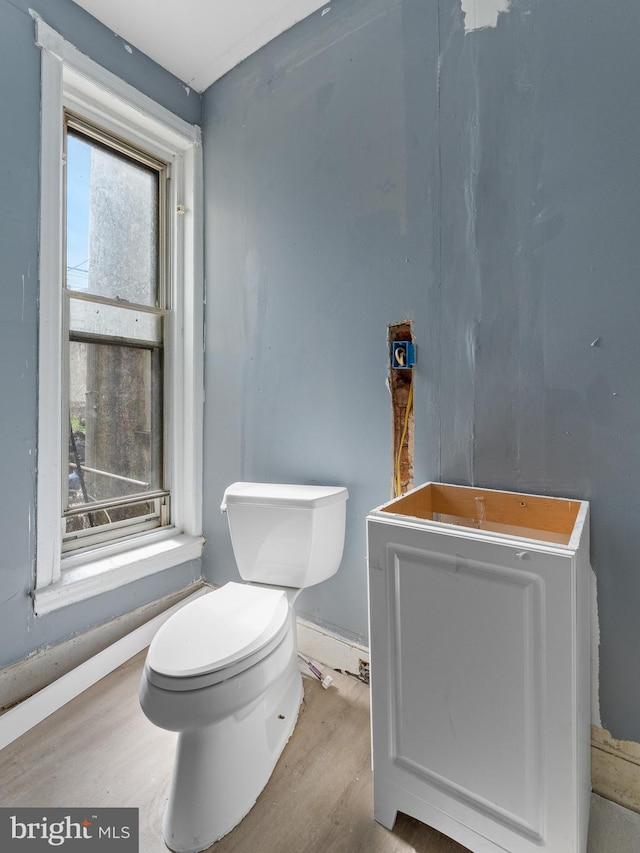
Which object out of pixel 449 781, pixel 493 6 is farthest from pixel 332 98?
pixel 449 781

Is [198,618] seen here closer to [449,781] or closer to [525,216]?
[449,781]

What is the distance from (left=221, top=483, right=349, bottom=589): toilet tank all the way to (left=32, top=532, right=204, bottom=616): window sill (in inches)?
20.8

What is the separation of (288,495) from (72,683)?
39.8 inches

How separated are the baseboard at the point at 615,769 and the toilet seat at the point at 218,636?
2.86 feet

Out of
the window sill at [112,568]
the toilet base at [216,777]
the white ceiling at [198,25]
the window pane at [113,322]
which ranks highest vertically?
the white ceiling at [198,25]

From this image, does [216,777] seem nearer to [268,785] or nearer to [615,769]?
[268,785]

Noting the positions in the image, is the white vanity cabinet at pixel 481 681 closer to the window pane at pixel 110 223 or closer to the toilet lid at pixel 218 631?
the toilet lid at pixel 218 631

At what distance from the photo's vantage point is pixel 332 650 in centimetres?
151

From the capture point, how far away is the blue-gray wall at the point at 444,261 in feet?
3.35

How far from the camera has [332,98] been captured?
148cm

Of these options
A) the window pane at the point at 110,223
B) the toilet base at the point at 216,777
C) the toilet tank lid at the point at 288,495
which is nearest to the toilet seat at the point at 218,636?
the toilet base at the point at 216,777

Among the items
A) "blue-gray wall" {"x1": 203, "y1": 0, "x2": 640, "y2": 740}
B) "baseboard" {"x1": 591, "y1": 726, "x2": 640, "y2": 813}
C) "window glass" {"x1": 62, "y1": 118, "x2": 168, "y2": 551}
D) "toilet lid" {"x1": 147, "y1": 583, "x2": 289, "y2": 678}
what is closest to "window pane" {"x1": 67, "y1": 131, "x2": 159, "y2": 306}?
"window glass" {"x1": 62, "y1": 118, "x2": 168, "y2": 551}

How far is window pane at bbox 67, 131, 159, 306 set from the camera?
1.64 metres

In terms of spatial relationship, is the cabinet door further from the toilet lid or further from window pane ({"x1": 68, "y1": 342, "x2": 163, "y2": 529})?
window pane ({"x1": 68, "y1": 342, "x2": 163, "y2": 529})
